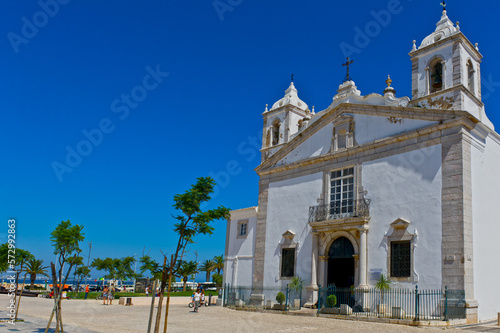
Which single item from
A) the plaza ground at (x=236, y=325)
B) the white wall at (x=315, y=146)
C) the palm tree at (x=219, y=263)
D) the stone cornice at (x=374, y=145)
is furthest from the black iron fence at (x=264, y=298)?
the palm tree at (x=219, y=263)

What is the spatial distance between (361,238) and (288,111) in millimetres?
9844

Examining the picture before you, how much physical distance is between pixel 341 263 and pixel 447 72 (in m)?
9.34

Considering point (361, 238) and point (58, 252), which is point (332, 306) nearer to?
point (361, 238)

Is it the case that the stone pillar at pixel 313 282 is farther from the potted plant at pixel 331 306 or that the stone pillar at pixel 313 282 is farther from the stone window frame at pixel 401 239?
the stone window frame at pixel 401 239

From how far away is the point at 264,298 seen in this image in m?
23.3

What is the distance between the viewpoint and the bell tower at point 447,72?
1861 centimetres

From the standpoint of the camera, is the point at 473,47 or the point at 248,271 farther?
the point at 248,271

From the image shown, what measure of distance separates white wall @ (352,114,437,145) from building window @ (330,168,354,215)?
1665 millimetres

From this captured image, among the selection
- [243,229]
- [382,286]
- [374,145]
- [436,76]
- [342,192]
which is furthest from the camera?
[243,229]

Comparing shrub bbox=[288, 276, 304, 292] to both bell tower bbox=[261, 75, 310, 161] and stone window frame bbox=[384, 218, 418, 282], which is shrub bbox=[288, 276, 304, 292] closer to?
stone window frame bbox=[384, 218, 418, 282]

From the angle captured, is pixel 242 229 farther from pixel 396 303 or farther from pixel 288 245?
pixel 396 303

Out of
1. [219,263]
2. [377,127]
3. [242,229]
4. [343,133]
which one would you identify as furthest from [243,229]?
[219,263]

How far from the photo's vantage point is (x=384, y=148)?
2014 centimetres

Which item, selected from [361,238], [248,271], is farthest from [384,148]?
[248,271]
